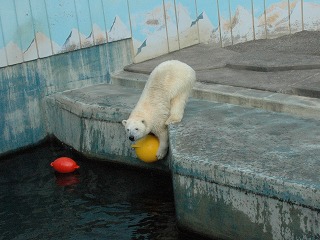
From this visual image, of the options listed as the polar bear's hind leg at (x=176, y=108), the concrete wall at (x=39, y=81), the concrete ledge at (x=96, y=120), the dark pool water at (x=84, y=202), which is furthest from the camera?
the concrete wall at (x=39, y=81)

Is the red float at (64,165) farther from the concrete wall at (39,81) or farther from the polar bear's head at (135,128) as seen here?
the polar bear's head at (135,128)

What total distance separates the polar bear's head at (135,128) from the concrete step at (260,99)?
1.38m

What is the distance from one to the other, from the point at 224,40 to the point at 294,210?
5.28m

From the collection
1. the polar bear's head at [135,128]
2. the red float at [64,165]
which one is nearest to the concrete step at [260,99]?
the polar bear's head at [135,128]

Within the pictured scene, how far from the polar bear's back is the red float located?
4.79 ft

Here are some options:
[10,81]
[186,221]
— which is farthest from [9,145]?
[186,221]

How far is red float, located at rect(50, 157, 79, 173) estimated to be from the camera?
7091 millimetres

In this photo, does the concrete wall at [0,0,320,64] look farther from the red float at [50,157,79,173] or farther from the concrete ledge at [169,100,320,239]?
the concrete ledge at [169,100,320,239]

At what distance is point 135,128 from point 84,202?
3.57 ft

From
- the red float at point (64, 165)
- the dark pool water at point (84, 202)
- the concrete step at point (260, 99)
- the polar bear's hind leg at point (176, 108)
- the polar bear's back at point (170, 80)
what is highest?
the polar bear's back at point (170, 80)

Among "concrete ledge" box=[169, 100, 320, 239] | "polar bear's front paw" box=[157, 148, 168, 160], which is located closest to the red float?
"polar bear's front paw" box=[157, 148, 168, 160]

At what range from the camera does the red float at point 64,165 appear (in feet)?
23.3

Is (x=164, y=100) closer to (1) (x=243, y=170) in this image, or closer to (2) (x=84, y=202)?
(2) (x=84, y=202)

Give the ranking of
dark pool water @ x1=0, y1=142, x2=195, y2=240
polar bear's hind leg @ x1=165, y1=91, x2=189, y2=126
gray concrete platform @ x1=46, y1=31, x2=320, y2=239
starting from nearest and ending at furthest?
gray concrete platform @ x1=46, y1=31, x2=320, y2=239
dark pool water @ x1=0, y1=142, x2=195, y2=240
polar bear's hind leg @ x1=165, y1=91, x2=189, y2=126
